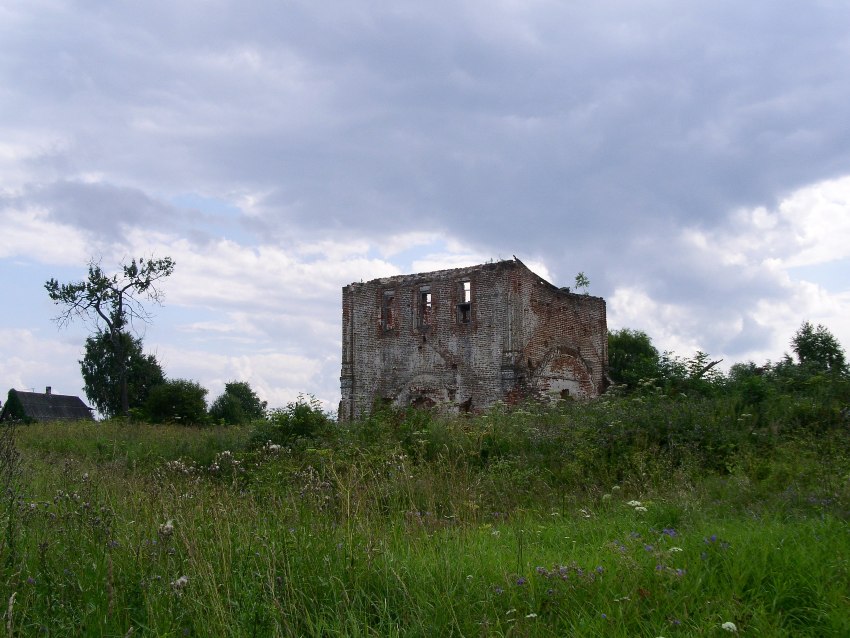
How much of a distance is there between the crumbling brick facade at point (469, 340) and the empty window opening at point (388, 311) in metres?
0.04

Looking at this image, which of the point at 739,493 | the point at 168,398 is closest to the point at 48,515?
the point at 739,493

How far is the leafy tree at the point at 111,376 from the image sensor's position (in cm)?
4828

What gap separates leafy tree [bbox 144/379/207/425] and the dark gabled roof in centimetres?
2154

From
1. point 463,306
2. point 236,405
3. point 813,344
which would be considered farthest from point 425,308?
point 236,405

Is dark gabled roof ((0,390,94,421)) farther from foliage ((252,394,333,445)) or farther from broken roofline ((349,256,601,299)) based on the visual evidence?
foliage ((252,394,333,445))

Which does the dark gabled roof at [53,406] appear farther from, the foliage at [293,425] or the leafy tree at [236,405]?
the foliage at [293,425]

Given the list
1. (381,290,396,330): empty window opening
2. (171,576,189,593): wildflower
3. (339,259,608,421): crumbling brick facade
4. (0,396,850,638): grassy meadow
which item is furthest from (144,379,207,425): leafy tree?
(171,576,189,593): wildflower

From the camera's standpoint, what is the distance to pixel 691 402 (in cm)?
1307

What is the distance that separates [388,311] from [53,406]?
38679mm

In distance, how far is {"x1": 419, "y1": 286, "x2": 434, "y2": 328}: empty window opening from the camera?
26.8 m

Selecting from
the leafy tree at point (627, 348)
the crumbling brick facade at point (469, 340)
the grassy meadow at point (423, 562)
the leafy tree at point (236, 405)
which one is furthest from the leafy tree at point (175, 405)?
the grassy meadow at point (423, 562)

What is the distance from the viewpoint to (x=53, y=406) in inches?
2149

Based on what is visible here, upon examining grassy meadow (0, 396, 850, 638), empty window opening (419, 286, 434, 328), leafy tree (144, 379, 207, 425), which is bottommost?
grassy meadow (0, 396, 850, 638)

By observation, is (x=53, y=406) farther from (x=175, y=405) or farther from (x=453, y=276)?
(x=453, y=276)
